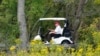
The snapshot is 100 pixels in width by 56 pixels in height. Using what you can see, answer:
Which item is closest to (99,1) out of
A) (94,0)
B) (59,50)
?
(94,0)

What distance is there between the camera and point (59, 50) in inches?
341

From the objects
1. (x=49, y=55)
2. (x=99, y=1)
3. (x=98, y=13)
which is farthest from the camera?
(x=98, y=13)

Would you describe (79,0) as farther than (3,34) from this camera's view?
Yes

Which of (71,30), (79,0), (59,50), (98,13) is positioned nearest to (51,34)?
(71,30)

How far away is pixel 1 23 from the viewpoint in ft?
54.5

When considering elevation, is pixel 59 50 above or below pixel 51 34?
above

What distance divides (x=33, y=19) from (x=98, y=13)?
3.18m

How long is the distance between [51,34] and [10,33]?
162cm

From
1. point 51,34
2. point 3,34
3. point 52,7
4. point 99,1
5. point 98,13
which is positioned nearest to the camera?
point 3,34

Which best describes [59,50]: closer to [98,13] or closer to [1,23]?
[1,23]

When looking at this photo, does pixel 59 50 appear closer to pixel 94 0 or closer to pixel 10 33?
pixel 10 33

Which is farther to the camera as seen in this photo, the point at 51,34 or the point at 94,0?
the point at 94,0

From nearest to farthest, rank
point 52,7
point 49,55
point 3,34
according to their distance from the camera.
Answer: point 49,55 < point 3,34 < point 52,7

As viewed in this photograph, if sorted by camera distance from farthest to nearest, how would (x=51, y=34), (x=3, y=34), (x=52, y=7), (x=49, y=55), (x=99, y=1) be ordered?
(x=52, y=7) < (x=99, y=1) < (x=51, y=34) < (x=3, y=34) < (x=49, y=55)
